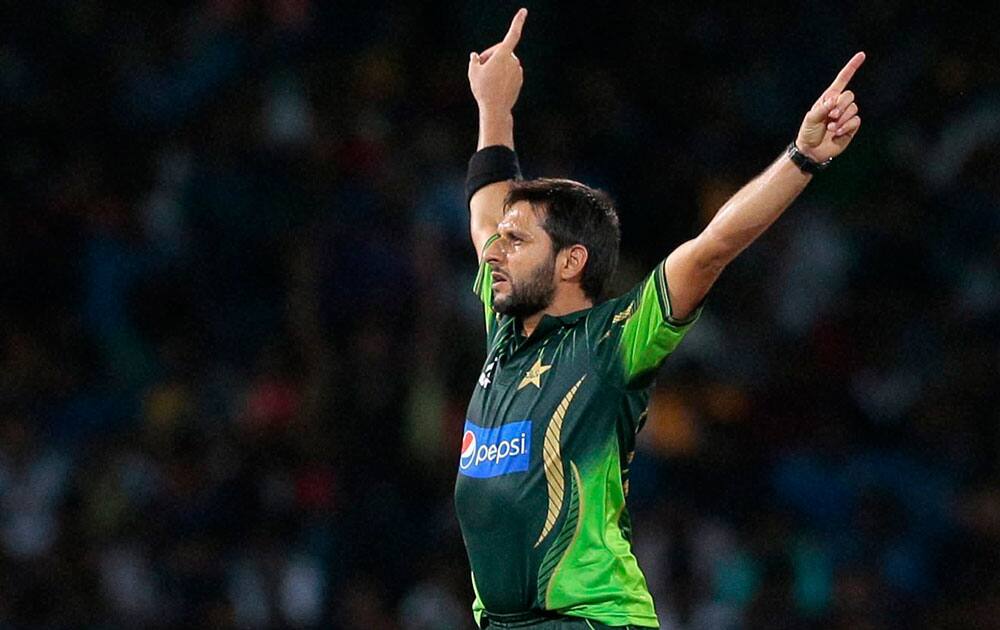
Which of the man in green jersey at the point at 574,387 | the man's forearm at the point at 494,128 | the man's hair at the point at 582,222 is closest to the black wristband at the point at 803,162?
the man in green jersey at the point at 574,387

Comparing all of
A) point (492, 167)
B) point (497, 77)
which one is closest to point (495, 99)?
point (497, 77)

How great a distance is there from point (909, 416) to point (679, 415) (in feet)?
4.08

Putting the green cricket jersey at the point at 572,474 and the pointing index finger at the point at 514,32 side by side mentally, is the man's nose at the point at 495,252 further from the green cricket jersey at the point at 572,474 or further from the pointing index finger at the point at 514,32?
the pointing index finger at the point at 514,32

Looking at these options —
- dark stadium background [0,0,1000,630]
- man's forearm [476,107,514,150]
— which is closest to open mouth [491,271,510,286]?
man's forearm [476,107,514,150]

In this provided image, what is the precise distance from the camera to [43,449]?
32.0 feet

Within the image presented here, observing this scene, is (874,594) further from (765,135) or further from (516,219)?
(516,219)

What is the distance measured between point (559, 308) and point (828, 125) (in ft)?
3.13

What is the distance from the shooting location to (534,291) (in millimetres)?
5031

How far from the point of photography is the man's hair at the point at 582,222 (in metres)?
5.07

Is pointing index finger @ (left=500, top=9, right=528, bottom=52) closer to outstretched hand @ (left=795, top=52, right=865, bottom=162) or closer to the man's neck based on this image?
the man's neck

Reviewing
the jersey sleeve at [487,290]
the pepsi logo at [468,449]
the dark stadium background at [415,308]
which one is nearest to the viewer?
the pepsi logo at [468,449]

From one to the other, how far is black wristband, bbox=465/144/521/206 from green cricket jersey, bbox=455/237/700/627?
104cm

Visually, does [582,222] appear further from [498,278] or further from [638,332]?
[638,332]

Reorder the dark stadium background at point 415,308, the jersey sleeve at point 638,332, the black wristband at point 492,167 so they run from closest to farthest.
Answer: the jersey sleeve at point 638,332
the black wristband at point 492,167
the dark stadium background at point 415,308
